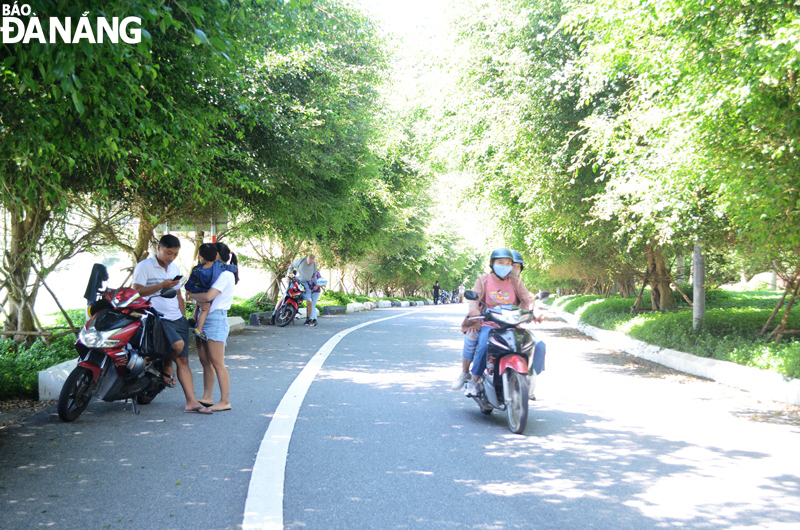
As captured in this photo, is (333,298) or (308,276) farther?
(333,298)

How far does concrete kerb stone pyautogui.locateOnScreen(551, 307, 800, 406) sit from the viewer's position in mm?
9117

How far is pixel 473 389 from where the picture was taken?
25.5ft

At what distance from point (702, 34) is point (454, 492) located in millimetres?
5538

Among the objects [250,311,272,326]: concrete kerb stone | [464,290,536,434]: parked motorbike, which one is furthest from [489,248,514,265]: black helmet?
[250,311,272,326]: concrete kerb stone

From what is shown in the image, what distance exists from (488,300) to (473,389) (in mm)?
974

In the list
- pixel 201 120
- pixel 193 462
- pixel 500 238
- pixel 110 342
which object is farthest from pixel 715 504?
pixel 500 238

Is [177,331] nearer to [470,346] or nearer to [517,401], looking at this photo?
[470,346]

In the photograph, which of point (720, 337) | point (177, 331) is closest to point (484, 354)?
point (177, 331)

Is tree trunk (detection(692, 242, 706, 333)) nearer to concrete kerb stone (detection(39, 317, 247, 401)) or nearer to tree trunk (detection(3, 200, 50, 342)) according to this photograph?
concrete kerb stone (detection(39, 317, 247, 401))

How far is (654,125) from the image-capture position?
31.2 ft

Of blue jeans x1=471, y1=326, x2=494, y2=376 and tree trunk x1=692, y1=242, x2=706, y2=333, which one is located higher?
tree trunk x1=692, y1=242, x2=706, y2=333

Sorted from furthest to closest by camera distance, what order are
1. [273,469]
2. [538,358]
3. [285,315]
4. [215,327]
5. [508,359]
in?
[285,315] < [215,327] < [538,358] < [508,359] < [273,469]

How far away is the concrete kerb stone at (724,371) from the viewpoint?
9.12 m

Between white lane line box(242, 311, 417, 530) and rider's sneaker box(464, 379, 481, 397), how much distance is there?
6.03ft
